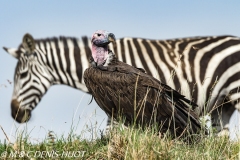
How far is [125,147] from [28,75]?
26.8ft

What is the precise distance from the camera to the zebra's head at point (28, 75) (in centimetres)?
1413

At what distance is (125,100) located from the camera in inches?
299

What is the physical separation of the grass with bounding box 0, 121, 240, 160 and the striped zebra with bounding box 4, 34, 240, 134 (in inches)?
214

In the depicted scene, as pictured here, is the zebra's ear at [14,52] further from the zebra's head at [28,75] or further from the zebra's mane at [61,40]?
the zebra's mane at [61,40]

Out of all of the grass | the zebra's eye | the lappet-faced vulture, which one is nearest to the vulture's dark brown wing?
the lappet-faced vulture

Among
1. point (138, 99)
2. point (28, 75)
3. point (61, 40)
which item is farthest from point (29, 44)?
point (138, 99)

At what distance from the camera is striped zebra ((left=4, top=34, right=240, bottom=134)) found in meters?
13.0

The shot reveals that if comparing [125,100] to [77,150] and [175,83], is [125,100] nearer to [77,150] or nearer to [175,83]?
[77,150]

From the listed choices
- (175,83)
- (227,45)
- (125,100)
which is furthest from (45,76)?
(125,100)

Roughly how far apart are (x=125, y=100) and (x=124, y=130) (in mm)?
980

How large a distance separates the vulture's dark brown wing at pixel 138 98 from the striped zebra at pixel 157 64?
468cm

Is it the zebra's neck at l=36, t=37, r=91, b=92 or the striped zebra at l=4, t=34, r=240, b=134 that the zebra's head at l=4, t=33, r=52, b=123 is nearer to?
the striped zebra at l=4, t=34, r=240, b=134

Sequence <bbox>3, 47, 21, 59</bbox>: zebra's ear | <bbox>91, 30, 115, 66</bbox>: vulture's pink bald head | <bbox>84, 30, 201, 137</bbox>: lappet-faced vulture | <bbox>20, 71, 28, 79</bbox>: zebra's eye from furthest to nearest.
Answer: <bbox>3, 47, 21, 59</bbox>: zebra's ear < <bbox>20, 71, 28, 79</bbox>: zebra's eye < <bbox>91, 30, 115, 66</bbox>: vulture's pink bald head < <bbox>84, 30, 201, 137</bbox>: lappet-faced vulture

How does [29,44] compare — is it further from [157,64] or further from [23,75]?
[157,64]
